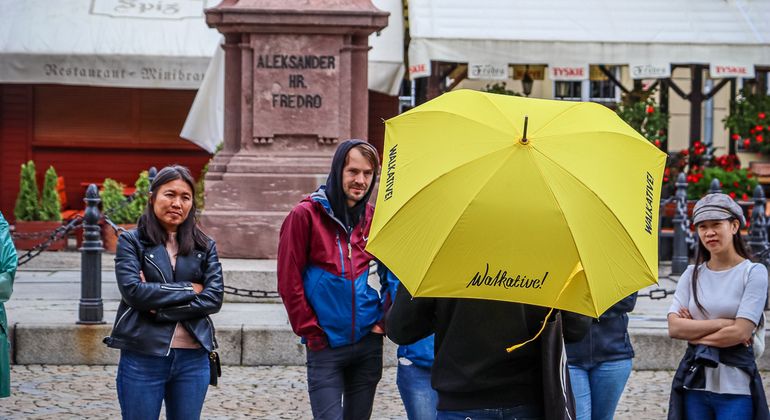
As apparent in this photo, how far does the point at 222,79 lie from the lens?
17547mm

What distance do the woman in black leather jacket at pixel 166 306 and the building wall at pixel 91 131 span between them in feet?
50.9

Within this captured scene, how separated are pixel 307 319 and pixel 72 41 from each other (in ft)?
47.6

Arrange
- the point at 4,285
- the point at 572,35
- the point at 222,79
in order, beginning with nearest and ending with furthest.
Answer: the point at 4,285, the point at 222,79, the point at 572,35

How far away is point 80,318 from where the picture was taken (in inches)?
397

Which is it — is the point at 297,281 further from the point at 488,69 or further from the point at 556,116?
the point at 488,69

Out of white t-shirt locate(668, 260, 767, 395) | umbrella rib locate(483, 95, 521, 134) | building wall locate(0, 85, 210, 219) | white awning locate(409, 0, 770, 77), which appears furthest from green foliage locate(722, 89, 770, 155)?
umbrella rib locate(483, 95, 521, 134)

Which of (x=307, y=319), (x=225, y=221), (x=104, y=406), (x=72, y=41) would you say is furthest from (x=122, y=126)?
(x=307, y=319)

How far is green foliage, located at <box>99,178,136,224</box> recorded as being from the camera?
53.1 ft

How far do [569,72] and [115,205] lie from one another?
665 cm

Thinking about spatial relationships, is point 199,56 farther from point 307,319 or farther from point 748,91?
point 307,319

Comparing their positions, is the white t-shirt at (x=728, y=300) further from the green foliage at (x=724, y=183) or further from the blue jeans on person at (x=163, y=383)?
the green foliage at (x=724, y=183)

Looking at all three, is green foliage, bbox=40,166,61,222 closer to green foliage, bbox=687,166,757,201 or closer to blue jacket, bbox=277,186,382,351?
green foliage, bbox=687,166,757,201

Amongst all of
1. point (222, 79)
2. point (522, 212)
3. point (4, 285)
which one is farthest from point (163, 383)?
point (222, 79)

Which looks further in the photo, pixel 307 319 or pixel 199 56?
pixel 199 56
